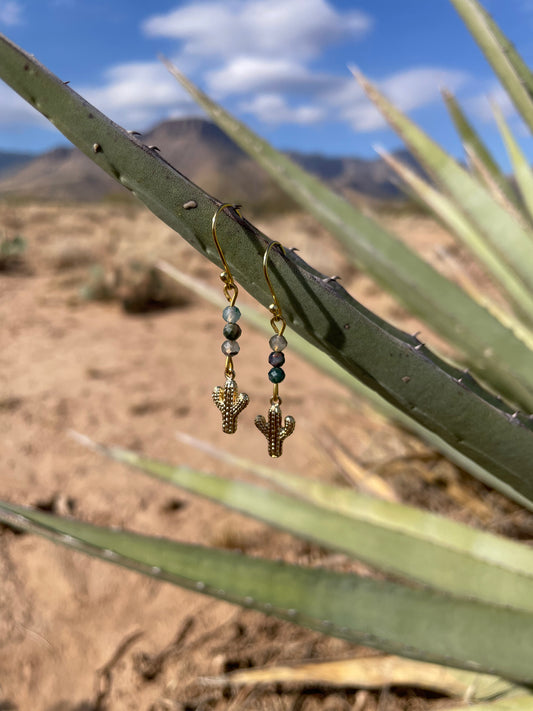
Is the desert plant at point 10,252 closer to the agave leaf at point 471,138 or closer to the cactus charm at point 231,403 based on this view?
the agave leaf at point 471,138

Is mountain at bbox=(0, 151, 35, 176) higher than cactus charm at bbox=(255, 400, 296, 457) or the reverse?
higher

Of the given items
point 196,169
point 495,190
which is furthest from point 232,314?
point 196,169

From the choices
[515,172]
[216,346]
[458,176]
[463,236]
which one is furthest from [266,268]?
[216,346]

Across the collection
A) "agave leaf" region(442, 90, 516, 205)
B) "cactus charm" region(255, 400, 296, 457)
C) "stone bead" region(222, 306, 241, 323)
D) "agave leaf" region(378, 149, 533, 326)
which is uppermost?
"agave leaf" region(442, 90, 516, 205)

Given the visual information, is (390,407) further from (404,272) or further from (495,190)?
(495,190)

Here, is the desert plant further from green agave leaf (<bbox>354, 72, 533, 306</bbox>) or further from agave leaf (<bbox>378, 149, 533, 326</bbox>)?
green agave leaf (<bbox>354, 72, 533, 306</bbox>)

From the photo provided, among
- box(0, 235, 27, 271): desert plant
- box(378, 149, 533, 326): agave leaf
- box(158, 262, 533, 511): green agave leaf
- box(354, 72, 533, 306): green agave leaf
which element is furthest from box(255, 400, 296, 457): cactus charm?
box(0, 235, 27, 271): desert plant

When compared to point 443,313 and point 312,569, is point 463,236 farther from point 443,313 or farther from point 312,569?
point 312,569

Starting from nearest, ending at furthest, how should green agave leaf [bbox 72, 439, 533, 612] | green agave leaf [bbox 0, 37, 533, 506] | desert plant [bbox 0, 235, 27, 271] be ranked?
green agave leaf [bbox 0, 37, 533, 506], green agave leaf [bbox 72, 439, 533, 612], desert plant [bbox 0, 235, 27, 271]
